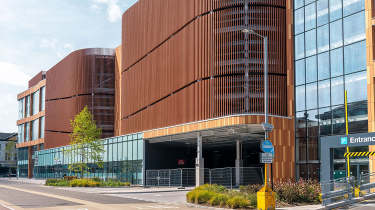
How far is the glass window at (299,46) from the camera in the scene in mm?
40188

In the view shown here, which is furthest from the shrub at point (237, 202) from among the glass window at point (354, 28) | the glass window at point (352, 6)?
the glass window at point (352, 6)

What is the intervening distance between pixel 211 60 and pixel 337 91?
12501 millimetres

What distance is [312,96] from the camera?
3834cm

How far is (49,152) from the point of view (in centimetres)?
8844

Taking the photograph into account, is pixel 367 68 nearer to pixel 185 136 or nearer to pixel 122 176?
pixel 185 136

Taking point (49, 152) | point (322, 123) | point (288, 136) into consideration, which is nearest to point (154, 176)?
point (288, 136)

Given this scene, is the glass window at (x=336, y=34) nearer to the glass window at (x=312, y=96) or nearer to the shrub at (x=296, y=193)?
the glass window at (x=312, y=96)

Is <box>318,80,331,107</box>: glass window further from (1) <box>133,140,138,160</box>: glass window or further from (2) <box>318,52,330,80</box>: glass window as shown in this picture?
(1) <box>133,140,138,160</box>: glass window

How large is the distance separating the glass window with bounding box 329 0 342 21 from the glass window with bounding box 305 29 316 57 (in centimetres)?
231

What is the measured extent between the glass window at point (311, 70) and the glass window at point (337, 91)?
2312mm

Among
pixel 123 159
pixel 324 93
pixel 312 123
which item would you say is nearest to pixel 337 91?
pixel 324 93

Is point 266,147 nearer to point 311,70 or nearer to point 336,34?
point 336,34

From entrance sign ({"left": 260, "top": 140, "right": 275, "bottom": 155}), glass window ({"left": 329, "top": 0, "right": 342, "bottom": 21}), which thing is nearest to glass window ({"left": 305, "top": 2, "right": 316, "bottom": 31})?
glass window ({"left": 329, "top": 0, "right": 342, "bottom": 21})

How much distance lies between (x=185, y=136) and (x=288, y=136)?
12.7 metres
